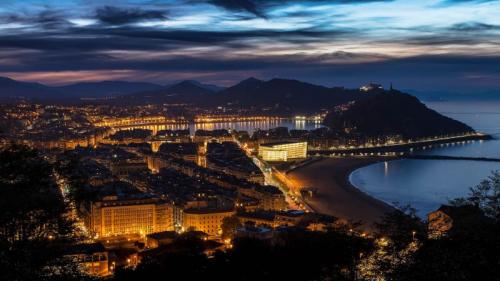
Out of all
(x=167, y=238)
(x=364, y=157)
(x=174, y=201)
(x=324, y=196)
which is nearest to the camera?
(x=167, y=238)

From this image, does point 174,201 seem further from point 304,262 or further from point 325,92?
point 325,92

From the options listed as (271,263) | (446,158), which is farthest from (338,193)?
(446,158)

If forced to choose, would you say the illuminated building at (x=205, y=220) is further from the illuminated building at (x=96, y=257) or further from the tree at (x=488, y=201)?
the tree at (x=488, y=201)

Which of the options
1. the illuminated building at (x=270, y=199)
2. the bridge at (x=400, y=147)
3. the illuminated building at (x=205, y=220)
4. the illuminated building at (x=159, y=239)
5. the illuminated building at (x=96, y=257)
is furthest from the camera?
the bridge at (x=400, y=147)

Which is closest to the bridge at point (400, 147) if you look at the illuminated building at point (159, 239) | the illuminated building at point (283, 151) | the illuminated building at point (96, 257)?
the illuminated building at point (283, 151)

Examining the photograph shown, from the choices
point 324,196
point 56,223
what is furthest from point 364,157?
point 56,223
